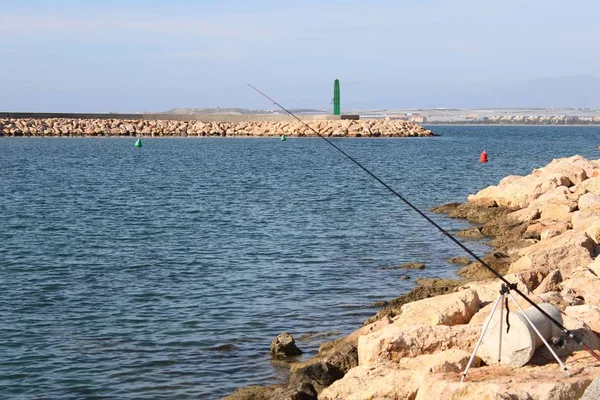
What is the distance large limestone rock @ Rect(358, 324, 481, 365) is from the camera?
8180 mm

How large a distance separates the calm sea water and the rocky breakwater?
35.7 meters

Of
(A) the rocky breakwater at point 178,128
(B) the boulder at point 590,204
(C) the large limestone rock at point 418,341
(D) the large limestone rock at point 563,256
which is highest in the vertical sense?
(A) the rocky breakwater at point 178,128

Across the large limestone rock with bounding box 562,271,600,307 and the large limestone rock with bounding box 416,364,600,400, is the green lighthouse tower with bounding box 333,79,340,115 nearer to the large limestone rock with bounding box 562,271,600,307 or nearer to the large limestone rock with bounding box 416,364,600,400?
the large limestone rock with bounding box 562,271,600,307

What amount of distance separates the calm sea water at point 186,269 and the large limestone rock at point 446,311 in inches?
64.0

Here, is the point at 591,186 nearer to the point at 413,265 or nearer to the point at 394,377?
the point at 413,265

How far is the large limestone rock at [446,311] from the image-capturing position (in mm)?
8742

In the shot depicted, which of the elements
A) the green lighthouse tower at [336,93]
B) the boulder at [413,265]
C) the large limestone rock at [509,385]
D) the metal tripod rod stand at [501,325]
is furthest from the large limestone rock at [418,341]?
the green lighthouse tower at [336,93]

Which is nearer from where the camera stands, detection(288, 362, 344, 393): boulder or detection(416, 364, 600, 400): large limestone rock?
detection(416, 364, 600, 400): large limestone rock

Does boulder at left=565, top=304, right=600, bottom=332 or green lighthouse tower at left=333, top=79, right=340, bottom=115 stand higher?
green lighthouse tower at left=333, top=79, right=340, bottom=115

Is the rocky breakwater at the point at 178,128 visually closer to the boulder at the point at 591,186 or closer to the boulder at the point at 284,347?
the boulder at the point at 591,186

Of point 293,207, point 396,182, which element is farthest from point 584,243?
point 396,182

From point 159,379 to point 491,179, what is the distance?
28172mm

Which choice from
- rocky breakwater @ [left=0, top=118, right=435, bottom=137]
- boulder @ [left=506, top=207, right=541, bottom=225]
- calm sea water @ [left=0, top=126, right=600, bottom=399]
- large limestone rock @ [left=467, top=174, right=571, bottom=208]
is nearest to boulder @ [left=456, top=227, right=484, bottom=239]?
calm sea water @ [left=0, top=126, right=600, bottom=399]

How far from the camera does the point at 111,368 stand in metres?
9.91
